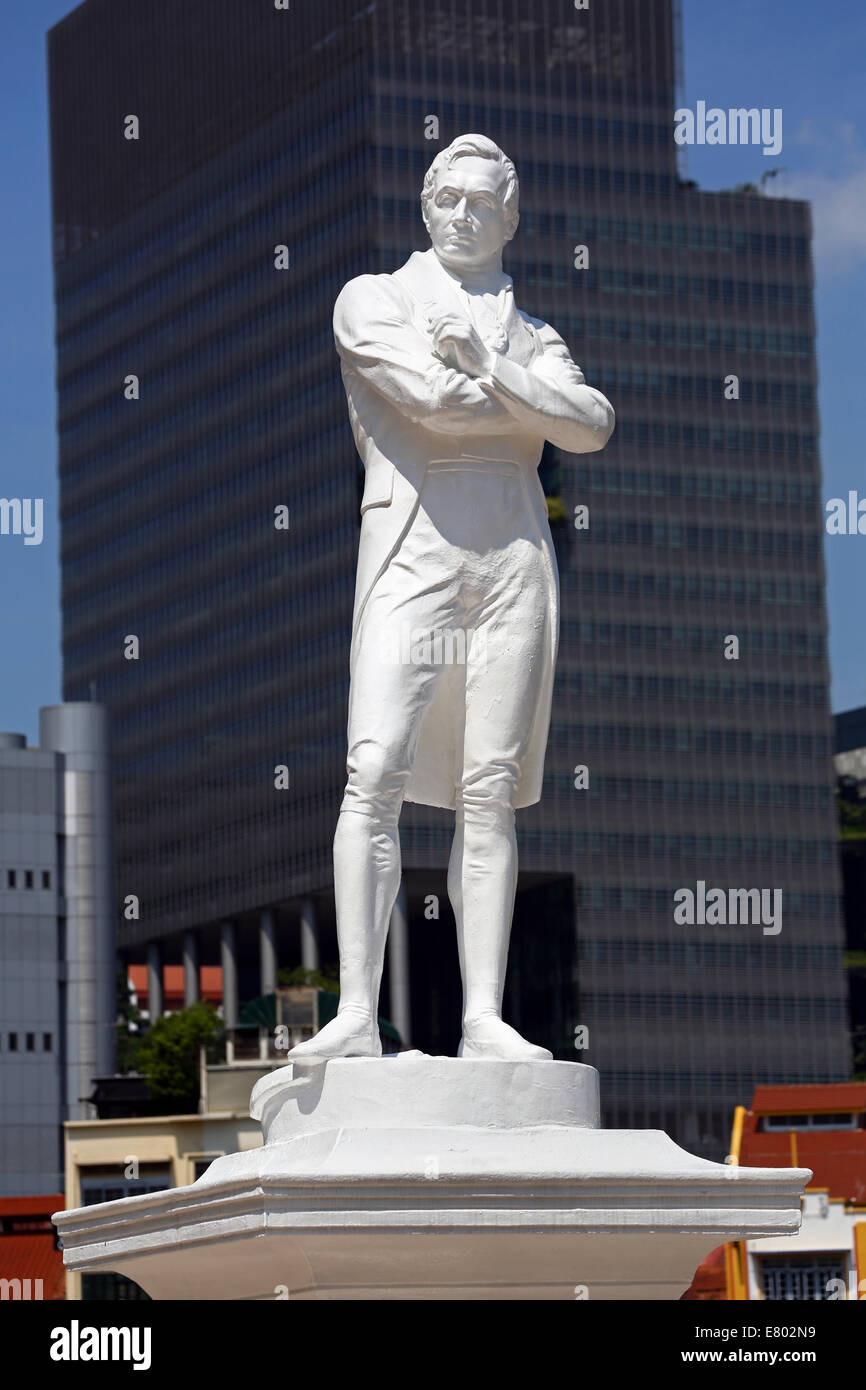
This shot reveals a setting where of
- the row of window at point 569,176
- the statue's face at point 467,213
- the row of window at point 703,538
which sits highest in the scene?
the row of window at point 569,176

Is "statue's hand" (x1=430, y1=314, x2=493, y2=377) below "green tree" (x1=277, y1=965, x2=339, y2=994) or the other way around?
the other way around

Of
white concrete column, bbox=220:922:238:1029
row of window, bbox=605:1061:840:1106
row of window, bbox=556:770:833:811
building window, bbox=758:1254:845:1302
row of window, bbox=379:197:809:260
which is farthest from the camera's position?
white concrete column, bbox=220:922:238:1029

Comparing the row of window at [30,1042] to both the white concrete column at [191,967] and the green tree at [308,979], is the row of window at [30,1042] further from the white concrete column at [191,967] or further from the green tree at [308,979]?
the white concrete column at [191,967]

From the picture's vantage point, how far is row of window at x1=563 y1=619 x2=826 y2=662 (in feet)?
347

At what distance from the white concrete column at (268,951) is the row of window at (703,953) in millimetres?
11924

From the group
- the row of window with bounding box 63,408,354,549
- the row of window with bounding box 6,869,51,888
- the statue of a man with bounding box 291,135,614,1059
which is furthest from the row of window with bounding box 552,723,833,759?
the statue of a man with bounding box 291,135,614,1059

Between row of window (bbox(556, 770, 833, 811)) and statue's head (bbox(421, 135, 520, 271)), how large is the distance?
304ft

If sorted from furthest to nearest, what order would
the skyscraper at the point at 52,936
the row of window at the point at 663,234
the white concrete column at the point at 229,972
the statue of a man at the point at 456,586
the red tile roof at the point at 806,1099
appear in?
the white concrete column at the point at 229,972, the row of window at the point at 663,234, the skyscraper at the point at 52,936, the red tile roof at the point at 806,1099, the statue of a man at the point at 456,586

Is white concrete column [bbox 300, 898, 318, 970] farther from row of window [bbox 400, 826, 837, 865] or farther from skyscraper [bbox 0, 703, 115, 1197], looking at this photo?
skyscraper [bbox 0, 703, 115, 1197]

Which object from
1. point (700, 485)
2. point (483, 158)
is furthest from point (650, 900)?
point (483, 158)

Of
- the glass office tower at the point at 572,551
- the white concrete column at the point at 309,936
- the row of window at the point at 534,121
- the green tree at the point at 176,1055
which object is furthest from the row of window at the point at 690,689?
the green tree at the point at 176,1055

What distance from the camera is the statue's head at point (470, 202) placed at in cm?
1219

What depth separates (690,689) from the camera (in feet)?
354
